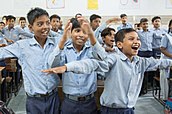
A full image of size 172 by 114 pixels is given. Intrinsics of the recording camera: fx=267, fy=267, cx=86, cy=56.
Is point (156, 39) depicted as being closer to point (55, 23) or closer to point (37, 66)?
point (55, 23)

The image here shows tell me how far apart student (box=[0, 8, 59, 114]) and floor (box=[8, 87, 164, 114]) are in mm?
1990

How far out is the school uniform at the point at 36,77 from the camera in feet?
6.39

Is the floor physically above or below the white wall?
below

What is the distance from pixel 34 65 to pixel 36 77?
9 centimetres

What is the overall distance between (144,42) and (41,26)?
14.0ft

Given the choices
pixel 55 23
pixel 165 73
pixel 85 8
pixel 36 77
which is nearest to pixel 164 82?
pixel 165 73

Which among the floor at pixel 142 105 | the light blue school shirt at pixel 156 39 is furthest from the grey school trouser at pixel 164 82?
the light blue school shirt at pixel 156 39

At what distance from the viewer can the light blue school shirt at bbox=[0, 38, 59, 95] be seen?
1.94 meters

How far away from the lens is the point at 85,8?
7621mm

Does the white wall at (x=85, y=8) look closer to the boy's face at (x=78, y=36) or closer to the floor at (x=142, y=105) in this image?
→ the floor at (x=142, y=105)

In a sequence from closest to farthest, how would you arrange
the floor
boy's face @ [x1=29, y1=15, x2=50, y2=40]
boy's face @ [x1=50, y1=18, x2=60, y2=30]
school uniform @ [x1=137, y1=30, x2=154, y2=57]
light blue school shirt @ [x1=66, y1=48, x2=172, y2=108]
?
light blue school shirt @ [x1=66, y1=48, x2=172, y2=108]
boy's face @ [x1=29, y1=15, x2=50, y2=40]
the floor
boy's face @ [x1=50, y1=18, x2=60, y2=30]
school uniform @ [x1=137, y1=30, x2=154, y2=57]

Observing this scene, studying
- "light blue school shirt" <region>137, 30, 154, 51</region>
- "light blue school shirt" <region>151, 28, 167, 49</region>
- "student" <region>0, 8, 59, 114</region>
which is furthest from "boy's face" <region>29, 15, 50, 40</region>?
"light blue school shirt" <region>151, 28, 167, 49</region>

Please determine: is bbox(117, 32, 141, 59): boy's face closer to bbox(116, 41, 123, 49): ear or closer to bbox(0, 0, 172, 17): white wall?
bbox(116, 41, 123, 49): ear

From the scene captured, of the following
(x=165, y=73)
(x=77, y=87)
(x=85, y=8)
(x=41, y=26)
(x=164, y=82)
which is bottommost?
(x=164, y=82)
